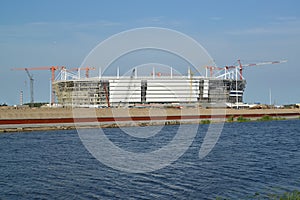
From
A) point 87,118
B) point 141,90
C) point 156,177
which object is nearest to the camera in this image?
point 156,177

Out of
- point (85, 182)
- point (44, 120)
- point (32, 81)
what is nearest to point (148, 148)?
point (85, 182)

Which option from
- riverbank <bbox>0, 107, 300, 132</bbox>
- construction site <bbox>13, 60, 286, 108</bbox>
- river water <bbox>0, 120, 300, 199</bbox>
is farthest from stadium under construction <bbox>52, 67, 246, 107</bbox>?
river water <bbox>0, 120, 300, 199</bbox>

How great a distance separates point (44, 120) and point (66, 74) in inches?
3534

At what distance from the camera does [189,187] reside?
1531 cm

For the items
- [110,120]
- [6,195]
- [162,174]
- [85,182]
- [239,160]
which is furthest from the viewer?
[110,120]

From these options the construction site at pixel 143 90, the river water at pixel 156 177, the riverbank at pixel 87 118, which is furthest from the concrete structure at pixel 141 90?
the river water at pixel 156 177

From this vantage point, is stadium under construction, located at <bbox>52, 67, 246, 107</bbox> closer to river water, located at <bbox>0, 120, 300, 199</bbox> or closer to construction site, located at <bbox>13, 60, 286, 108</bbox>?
construction site, located at <bbox>13, 60, 286, 108</bbox>

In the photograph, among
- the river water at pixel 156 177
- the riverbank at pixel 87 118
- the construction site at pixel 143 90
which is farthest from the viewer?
the construction site at pixel 143 90

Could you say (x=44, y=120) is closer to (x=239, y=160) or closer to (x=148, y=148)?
(x=148, y=148)

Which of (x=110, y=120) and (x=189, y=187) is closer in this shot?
(x=189, y=187)

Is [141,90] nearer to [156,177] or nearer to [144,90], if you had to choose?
[144,90]

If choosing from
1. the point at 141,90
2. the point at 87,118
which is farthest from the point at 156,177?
the point at 141,90

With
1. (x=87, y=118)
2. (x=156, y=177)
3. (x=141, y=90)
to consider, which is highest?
(x=141, y=90)

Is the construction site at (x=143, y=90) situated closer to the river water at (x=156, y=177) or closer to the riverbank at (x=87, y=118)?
the riverbank at (x=87, y=118)
